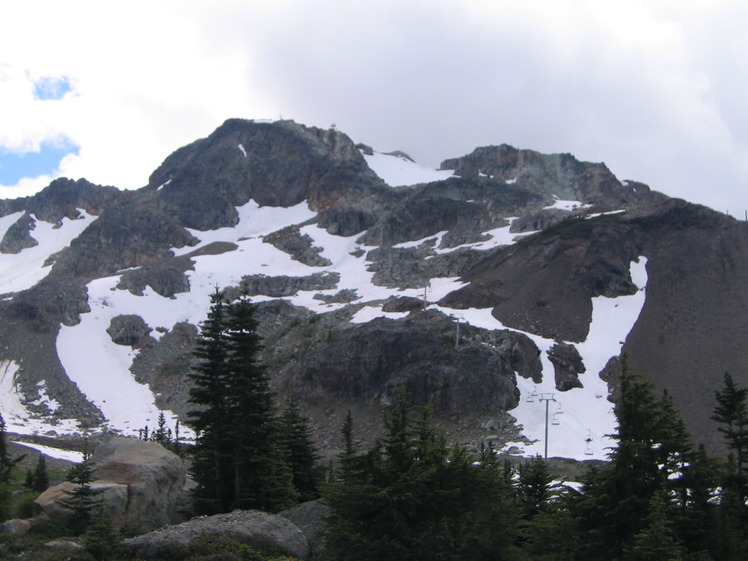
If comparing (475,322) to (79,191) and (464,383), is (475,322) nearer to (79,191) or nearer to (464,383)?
(464,383)

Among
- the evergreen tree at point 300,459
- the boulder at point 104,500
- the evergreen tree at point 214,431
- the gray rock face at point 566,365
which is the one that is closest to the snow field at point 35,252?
the gray rock face at point 566,365

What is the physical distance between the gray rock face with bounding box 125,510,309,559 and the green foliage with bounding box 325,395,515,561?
2.21 meters

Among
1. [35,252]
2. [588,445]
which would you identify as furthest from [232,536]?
[35,252]

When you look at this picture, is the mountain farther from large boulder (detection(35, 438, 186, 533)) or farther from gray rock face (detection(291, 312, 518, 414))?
large boulder (detection(35, 438, 186, 533))

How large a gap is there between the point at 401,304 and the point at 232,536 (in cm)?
8308

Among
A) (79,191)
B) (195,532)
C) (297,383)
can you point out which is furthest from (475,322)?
(79,191)

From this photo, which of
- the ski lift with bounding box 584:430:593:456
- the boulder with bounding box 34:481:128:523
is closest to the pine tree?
the boulder with bounding box 34:481:128:523

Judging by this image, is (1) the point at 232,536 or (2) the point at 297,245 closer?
(1) the point at 232,536

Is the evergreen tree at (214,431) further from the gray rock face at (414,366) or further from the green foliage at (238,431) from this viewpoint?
the gray rock face at (414,366)

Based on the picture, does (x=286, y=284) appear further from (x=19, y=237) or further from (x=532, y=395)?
(x=19, y=237)

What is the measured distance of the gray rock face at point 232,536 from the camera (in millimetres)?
17312

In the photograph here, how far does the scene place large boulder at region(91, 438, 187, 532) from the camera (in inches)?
921

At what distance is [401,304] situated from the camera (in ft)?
330

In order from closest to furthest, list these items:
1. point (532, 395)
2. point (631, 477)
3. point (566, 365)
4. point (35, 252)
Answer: point (631, 477) → point (532, 395) → point (566, 365) → point (35, 252)
